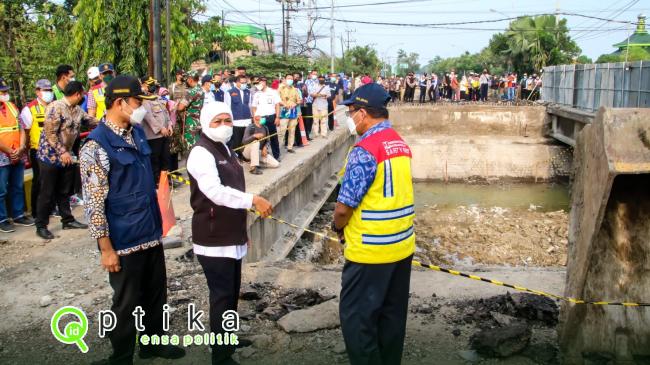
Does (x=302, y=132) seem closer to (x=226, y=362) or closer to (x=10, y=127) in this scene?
(x=10, y=127)

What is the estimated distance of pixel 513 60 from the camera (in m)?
38.0

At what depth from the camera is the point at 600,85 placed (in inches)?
711

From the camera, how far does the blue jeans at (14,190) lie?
21.9 ft

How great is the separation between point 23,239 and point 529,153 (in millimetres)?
21262

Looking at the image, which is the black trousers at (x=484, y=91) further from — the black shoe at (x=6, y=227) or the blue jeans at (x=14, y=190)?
the black shoe at (x=6, y=227)

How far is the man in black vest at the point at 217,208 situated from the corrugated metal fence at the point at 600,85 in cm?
1093

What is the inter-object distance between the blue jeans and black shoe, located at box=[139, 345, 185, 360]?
3802 millimetres

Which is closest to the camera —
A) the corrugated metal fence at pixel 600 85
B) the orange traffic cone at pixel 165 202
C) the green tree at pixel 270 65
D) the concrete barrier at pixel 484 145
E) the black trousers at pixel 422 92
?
the orange traffic cone at pixel 165 202

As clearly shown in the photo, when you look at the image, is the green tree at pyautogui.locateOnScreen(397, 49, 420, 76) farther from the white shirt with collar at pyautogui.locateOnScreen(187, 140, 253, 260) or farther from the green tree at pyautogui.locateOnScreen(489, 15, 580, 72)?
the white shirt with collar at pyautogui.locateOnScreen(187, 140, 253, 260)

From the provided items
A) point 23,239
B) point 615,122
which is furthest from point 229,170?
point 23,239

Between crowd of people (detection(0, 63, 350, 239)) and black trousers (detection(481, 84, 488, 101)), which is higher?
black trousers (detection(481, 84, 488, 101))

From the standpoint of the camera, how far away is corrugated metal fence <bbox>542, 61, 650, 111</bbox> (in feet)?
48.8

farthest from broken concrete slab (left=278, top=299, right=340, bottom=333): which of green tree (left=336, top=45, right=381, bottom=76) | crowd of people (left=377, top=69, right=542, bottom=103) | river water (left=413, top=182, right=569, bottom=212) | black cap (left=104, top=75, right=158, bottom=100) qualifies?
green tree (left=336, top=45, right=381, bottom=76)

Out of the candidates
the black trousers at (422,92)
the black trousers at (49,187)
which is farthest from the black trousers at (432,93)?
the black trousers at (49,187)
